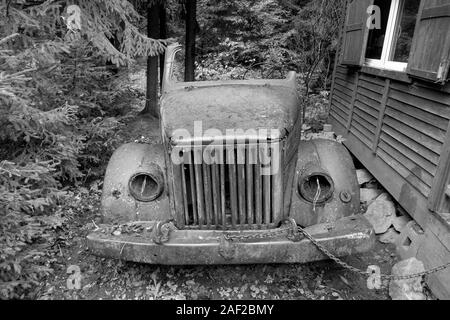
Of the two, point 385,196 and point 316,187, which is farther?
point 385,196

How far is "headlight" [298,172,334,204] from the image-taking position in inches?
116

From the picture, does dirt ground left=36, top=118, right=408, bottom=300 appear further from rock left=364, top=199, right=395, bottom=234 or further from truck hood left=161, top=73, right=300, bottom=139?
truck hood left=161, top=73, right=300, bottom=139

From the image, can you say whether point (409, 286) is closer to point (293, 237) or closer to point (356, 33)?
point (293, 237)

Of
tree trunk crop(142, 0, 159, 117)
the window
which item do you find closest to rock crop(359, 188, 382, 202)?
the window

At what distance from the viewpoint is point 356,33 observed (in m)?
5.82

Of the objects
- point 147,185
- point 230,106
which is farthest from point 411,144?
point 147,185

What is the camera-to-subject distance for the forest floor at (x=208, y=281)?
311cm

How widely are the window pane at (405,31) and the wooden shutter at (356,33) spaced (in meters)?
0.61

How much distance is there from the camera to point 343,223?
274cm

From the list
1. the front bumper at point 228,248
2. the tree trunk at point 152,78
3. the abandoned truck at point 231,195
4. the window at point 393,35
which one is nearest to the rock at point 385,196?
the abandoned truck at point 231,195

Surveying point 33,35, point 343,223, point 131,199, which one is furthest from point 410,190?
point 33,35

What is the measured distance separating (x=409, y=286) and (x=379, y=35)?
13.1ft

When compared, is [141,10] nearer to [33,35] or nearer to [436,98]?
[33,35]
